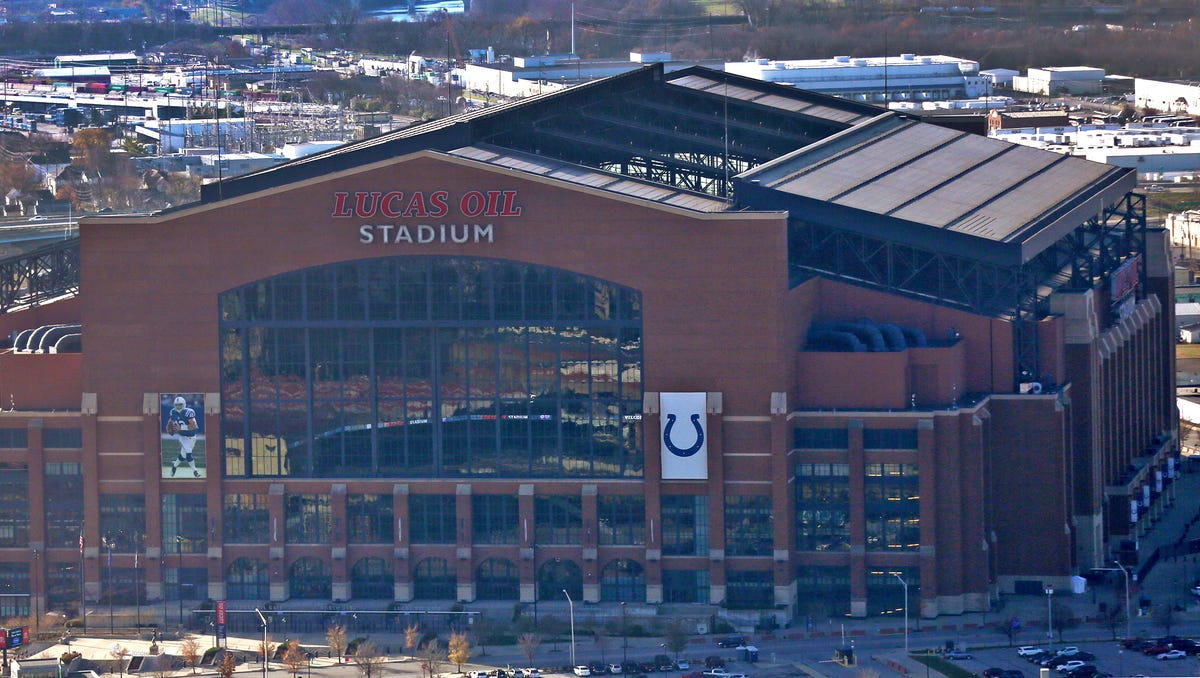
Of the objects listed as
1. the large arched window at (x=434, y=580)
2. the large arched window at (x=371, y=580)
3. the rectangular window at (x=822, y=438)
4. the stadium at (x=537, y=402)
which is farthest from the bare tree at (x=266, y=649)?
the rectangular window at (x=822, y=438)

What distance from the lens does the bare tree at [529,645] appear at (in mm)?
138750

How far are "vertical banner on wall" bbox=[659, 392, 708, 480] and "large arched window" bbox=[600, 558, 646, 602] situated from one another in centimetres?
611

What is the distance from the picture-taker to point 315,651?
5605 inches

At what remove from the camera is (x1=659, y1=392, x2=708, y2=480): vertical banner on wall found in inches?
5738

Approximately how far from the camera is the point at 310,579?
15025cm

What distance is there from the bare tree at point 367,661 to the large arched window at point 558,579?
12.7m

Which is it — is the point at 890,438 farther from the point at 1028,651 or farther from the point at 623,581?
the point at 623,581

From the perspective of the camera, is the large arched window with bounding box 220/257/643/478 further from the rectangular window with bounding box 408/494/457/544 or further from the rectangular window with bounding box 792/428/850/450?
the rectangular window with bounding box 792/428/850/450

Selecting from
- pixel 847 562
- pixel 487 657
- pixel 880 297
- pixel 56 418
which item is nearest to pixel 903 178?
pixel 880 297

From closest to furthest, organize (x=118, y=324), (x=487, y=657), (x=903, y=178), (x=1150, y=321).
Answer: (x=487, y=657)
(x=118, y=324)
(x=903, y=178)
(x=1150, y=321)

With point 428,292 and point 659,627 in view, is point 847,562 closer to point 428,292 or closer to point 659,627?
point 659,627

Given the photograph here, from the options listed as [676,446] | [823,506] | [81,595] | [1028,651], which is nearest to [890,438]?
[823,506]

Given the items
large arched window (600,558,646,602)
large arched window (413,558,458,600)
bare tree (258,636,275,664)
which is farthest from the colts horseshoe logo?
bare tree (258,636,275,664)

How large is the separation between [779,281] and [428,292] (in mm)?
19358
